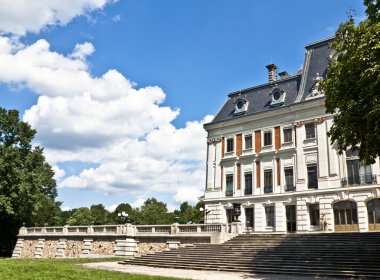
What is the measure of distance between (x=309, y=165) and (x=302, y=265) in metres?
15.6

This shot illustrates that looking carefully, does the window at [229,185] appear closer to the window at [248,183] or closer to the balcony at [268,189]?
the window at [248,183]

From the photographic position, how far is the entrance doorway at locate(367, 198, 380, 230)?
29.8 meters

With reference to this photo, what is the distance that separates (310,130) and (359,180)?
6.49 m

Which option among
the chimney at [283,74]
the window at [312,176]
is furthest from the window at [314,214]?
the chimney at [283,74]

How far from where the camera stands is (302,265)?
20.4 meters

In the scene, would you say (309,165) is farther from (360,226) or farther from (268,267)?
(268,267)

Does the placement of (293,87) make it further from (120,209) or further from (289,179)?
(120,209)

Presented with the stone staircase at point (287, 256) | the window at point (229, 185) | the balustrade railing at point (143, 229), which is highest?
the window at point (229, 185)

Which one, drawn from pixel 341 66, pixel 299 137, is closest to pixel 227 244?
pixel 299 137

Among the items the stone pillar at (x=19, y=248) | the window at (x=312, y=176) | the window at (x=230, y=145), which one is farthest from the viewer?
the stone pillar at (x=19, y=248)

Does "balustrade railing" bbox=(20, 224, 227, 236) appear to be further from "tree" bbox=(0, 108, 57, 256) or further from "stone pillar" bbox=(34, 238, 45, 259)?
"tree" bbox=(0, 108, 57, 256)

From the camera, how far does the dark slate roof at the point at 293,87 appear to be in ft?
120

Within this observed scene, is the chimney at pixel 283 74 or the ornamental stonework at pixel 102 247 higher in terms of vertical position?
the chimney at pixel 283 74

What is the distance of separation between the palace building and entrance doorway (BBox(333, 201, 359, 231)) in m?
0.08
